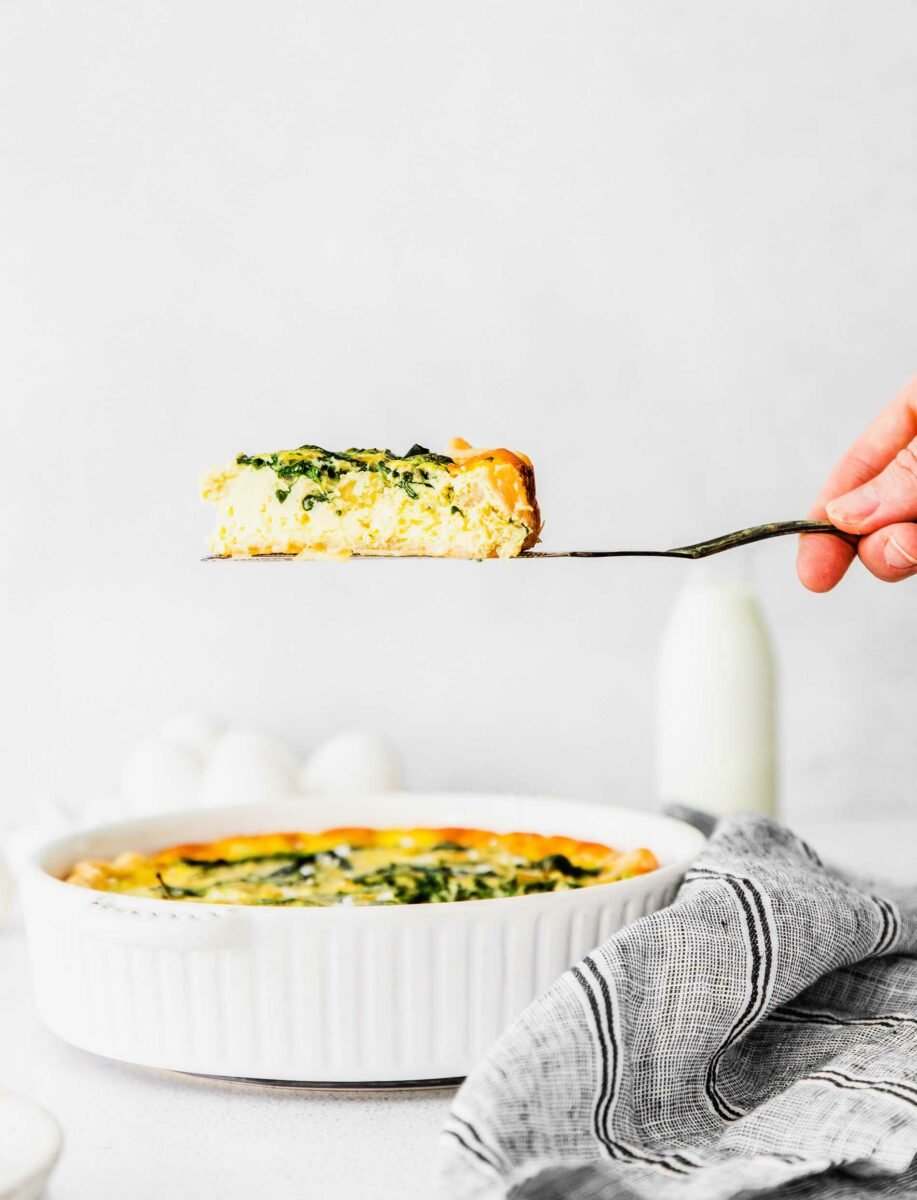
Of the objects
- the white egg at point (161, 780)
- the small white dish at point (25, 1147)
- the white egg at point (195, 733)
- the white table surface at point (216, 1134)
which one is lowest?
the white table surface at point (216, 1134)

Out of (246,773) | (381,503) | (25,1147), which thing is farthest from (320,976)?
(246,773)

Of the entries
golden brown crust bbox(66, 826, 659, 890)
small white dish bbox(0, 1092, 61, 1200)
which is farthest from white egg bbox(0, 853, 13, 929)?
small white dish bbox(0, 1092, 61, 1200)

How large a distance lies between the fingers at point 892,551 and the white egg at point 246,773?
90cm

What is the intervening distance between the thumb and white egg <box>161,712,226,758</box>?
1086 millimetres

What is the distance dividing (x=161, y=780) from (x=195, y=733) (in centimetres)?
15

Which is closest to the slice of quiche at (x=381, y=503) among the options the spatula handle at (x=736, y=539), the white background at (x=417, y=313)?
the spatula handle at (x=736, y=539)

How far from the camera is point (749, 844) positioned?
128 centimetres

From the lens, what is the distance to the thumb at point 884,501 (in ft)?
4.26

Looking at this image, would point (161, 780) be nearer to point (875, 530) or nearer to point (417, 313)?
point (417, 313)

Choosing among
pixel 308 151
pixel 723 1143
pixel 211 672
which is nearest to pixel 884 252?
pixel 308 151

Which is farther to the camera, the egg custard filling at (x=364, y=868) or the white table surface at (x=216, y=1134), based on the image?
the egg custard filling at (x=364, y=868)

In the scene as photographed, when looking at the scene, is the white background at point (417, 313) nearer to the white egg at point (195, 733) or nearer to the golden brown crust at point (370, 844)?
the white egg at point (195, 733)

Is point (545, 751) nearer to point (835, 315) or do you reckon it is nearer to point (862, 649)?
point (862, 649)

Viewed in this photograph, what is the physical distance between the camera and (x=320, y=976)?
107cm
